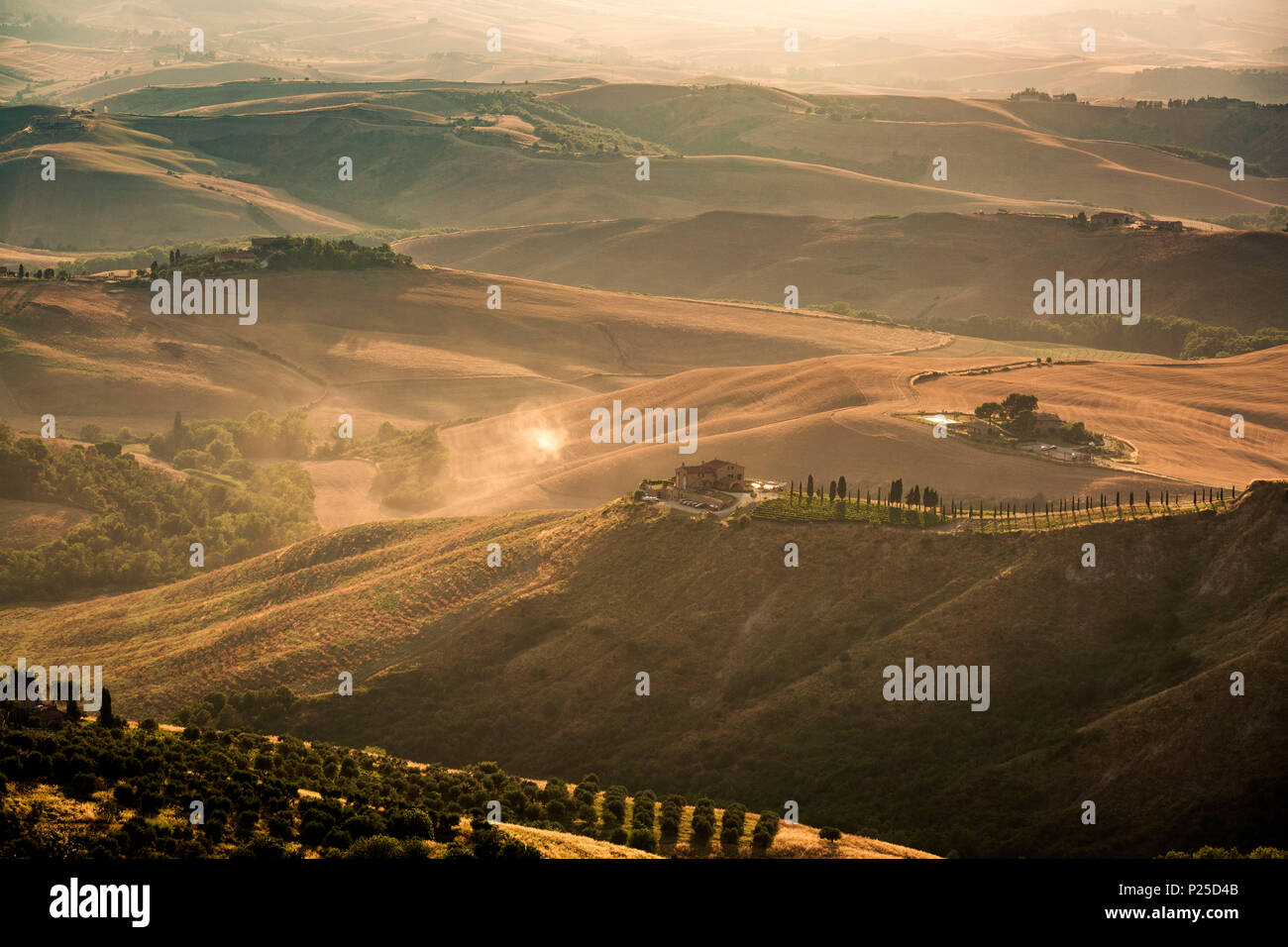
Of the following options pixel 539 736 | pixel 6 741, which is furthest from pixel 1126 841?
pixel 6 741

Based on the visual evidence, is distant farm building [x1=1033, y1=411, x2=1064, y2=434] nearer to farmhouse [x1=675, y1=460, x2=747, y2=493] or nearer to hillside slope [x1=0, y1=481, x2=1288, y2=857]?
farmhouse [x1=675, y1=460, x2=747, y2=493]

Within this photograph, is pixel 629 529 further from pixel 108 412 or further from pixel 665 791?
pixel 108 412

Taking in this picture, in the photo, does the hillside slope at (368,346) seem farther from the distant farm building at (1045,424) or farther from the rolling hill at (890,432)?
the distant farm building at (1045,424)

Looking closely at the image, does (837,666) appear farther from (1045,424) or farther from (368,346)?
(368,346)

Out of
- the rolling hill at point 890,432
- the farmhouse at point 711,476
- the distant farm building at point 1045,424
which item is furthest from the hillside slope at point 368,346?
the farmhouse at point 711,476

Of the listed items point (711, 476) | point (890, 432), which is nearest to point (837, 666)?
point (711, 476)

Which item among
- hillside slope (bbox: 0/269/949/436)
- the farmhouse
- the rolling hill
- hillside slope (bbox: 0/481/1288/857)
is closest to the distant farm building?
the rolling hill
